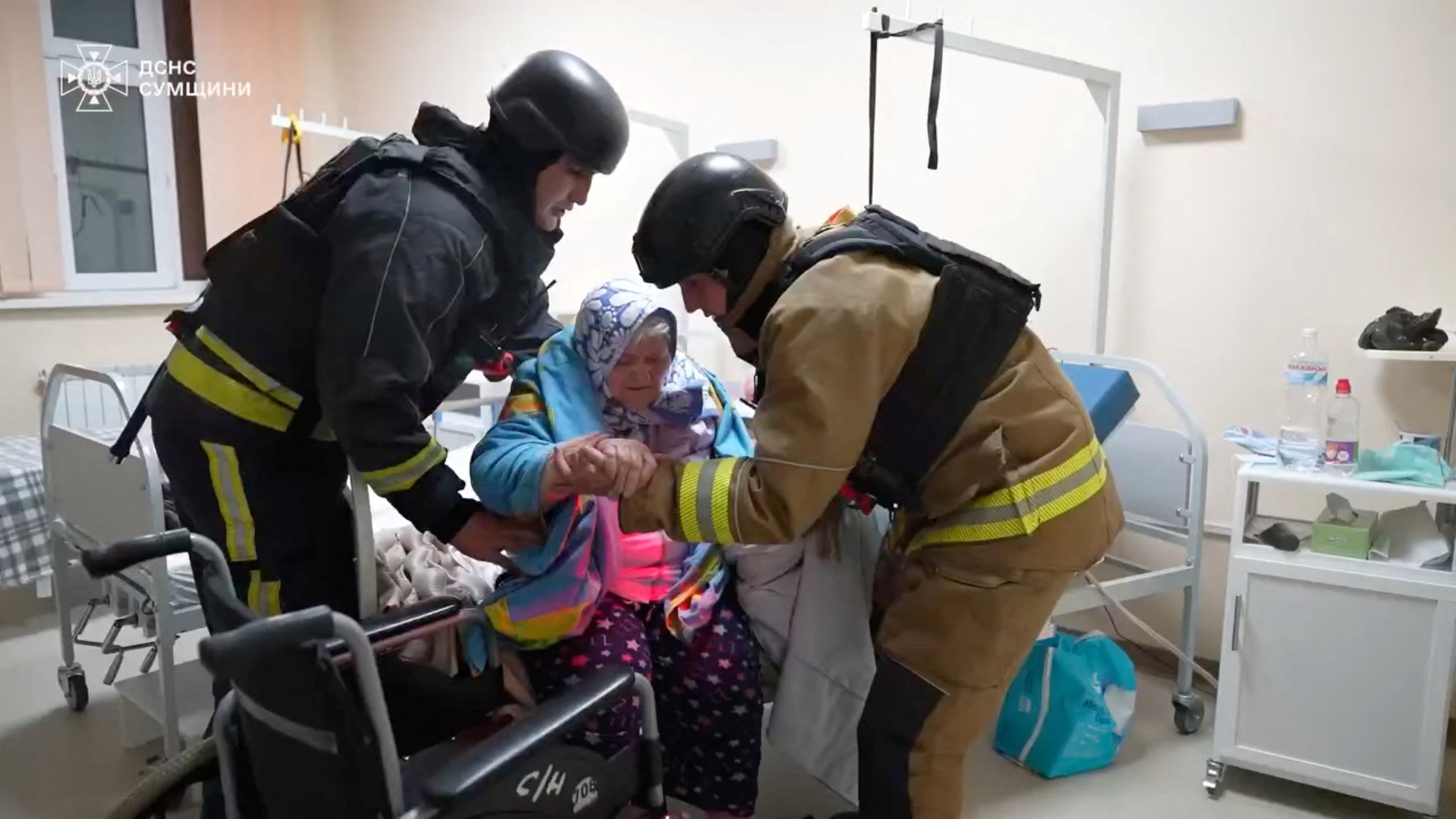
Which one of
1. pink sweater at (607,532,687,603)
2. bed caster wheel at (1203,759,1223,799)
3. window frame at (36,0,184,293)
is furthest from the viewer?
window frame at (36,0,184,293)

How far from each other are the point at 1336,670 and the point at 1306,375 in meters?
0.67

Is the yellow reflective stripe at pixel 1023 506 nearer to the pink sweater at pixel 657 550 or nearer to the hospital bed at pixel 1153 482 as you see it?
the pink sweater at pixel 657 550

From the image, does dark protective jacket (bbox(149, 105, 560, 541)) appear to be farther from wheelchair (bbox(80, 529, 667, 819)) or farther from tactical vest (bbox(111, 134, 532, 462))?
wheelchair (bbox(80, 529, 667, 819))

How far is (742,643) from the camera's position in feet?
5.44

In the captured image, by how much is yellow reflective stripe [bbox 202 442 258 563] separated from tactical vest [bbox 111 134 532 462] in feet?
0.32

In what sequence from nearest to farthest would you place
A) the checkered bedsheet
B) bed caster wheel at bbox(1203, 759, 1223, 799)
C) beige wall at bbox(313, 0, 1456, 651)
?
bed caster wheel at bbox(1203, 759, 1223, 799), beige wall at bbox(313, 0, 1456, 651), the checkered bedsheet

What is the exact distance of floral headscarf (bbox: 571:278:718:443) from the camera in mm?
1558

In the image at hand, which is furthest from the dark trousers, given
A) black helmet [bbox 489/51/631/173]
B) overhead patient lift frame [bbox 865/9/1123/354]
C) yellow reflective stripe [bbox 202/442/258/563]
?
overhead patient lift frame [bbox 865/9/1123/354]

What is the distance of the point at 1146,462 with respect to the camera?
2518 millimetres

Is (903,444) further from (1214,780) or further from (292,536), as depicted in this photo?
(1214,780)

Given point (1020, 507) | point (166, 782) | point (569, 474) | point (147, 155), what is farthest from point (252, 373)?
point (147, 155)

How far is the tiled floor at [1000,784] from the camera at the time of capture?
209 cm

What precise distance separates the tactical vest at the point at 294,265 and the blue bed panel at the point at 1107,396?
4.41ft

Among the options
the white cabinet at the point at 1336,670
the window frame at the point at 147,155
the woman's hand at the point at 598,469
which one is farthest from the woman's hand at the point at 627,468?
the window frame at the point at 147,155
